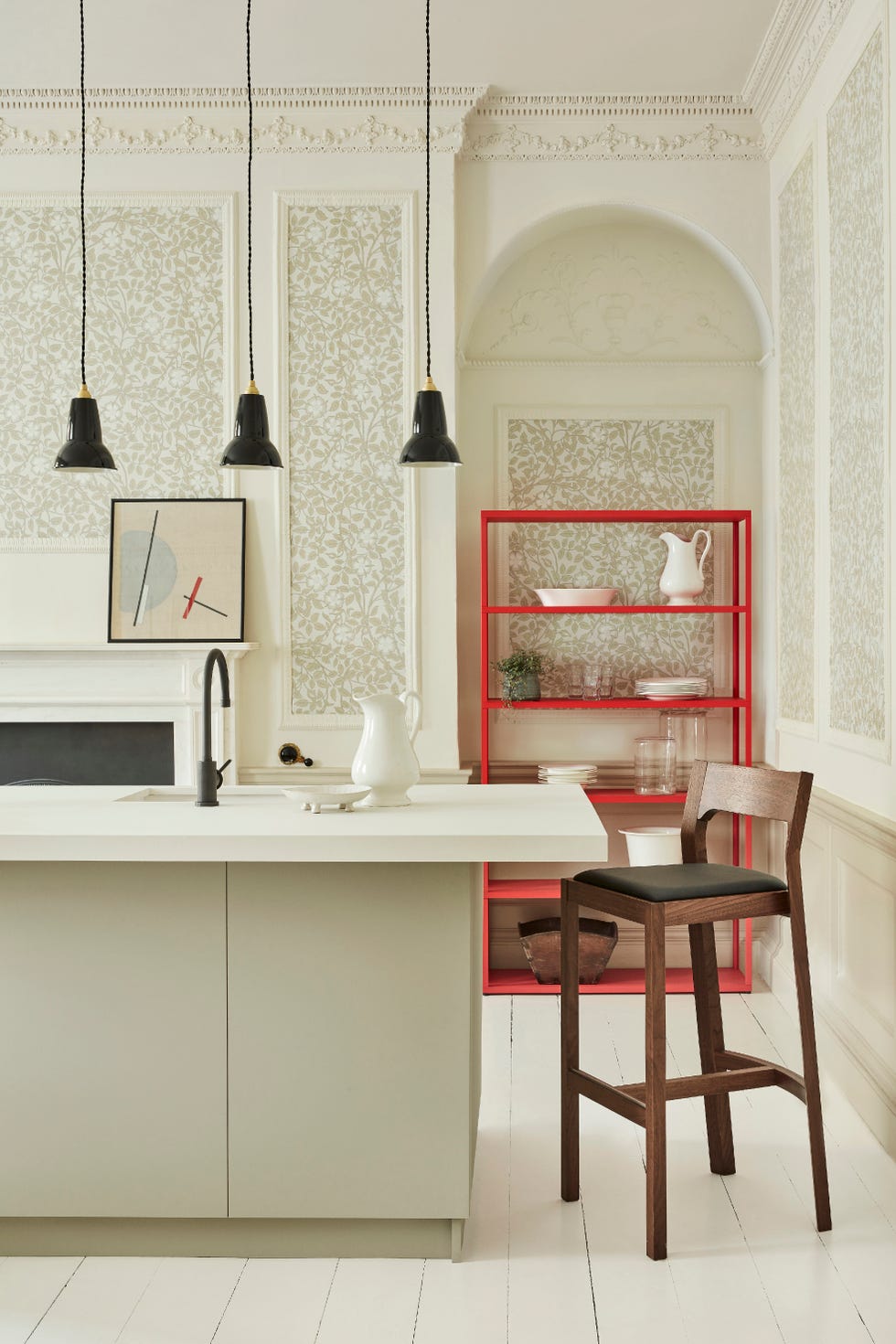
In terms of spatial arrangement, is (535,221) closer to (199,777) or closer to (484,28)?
(484,28)

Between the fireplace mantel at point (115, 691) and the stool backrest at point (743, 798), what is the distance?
205 centimetres

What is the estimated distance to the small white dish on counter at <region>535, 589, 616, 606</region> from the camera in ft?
14.6

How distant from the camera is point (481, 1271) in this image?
243 cm

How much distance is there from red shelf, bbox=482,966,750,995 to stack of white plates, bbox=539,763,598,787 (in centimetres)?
Result: 78

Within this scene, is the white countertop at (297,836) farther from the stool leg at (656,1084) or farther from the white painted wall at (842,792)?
the white painted wall at (842,792)

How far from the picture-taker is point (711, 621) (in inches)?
191

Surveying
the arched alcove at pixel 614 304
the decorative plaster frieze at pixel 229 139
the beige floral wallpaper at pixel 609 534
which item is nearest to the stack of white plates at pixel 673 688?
the beige floral wallpaper at pixel 609 534

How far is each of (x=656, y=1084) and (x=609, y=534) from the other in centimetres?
280

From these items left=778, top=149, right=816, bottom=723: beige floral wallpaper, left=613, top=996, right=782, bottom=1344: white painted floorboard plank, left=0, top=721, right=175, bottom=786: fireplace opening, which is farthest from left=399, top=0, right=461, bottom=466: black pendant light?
left=613, top=996, right=782, bottom=1344: white painted floorboard plank

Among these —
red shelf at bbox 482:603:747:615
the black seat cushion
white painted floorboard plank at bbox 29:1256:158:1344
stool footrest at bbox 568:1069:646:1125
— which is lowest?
white painted floorboard plank at bbox 29:1256:158:1344

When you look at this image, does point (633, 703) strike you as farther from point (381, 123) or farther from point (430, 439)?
point (381, 123)

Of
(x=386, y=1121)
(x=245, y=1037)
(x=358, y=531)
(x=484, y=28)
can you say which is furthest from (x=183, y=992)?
(x=484, y=28)

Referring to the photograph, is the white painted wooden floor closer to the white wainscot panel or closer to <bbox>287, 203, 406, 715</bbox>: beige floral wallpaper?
the white wainscot panel

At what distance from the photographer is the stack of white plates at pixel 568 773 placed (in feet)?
14.8
